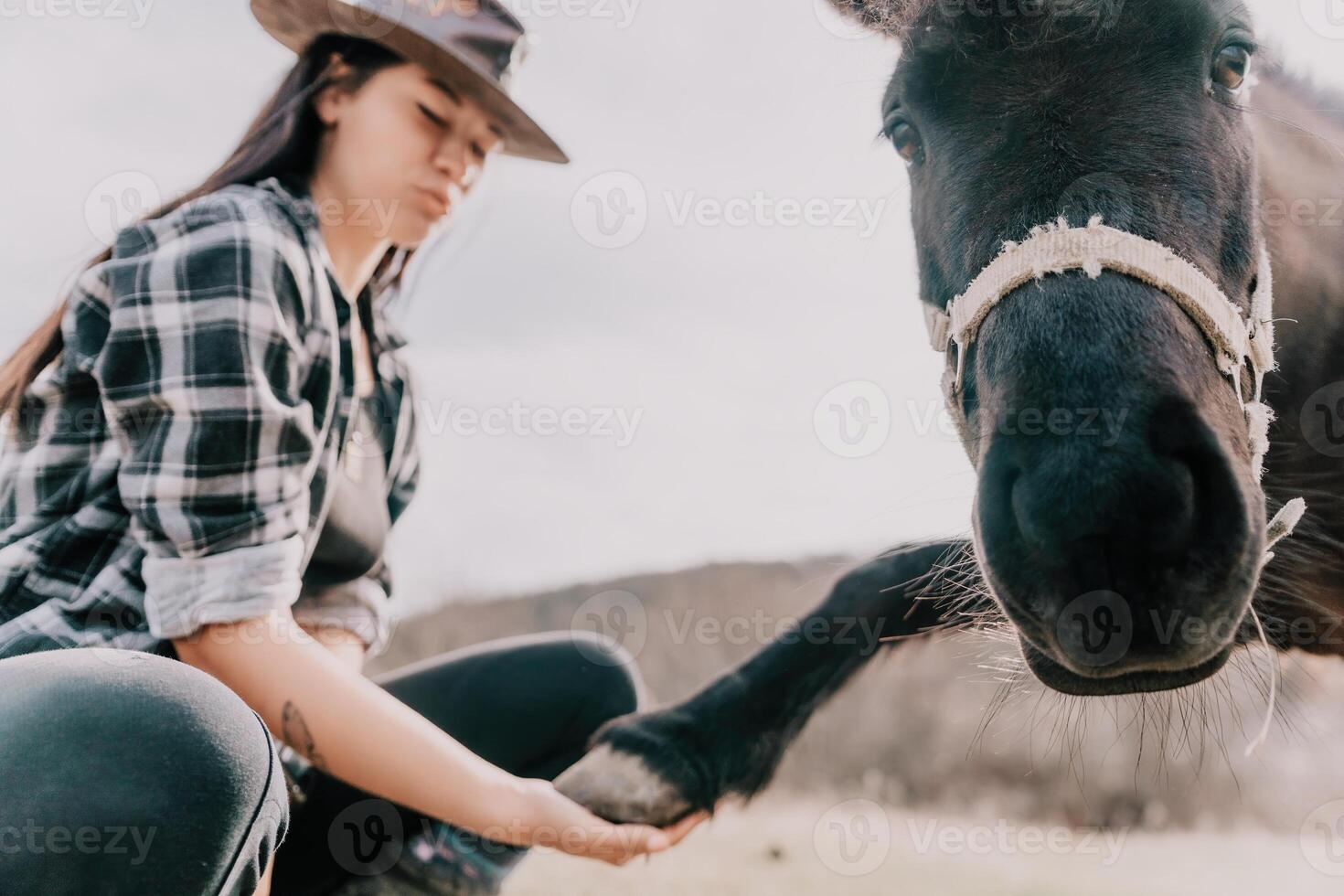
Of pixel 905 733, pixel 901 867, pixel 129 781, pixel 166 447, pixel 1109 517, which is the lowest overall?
pixel 905 733

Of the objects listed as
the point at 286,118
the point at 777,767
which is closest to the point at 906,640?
the point at 777,767

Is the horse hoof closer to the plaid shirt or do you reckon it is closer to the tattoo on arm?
the tattoo on arm

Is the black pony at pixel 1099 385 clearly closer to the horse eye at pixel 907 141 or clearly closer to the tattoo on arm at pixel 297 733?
the horse eye at pixel 907 141

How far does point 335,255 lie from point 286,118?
291 millimetres

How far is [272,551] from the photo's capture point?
1.43m

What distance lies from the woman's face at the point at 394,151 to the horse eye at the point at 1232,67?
1508 millimetres

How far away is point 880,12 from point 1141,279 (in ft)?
3.00

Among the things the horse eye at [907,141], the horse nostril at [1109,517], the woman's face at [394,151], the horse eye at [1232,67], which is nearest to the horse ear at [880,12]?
the horse eye at [907,141]

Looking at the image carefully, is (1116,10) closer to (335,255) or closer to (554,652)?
(335,255)

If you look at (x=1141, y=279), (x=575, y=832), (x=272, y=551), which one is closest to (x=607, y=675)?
(x=575, y=832)

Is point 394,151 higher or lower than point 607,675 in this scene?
higher

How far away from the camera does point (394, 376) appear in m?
2.24

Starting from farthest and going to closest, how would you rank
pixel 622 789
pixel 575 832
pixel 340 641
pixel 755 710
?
Answer: pixel 755 710
pixel 340 641
pixel 622 789
pixel 575 832

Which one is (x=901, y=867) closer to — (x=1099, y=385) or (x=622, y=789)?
(x=622, y=789)
